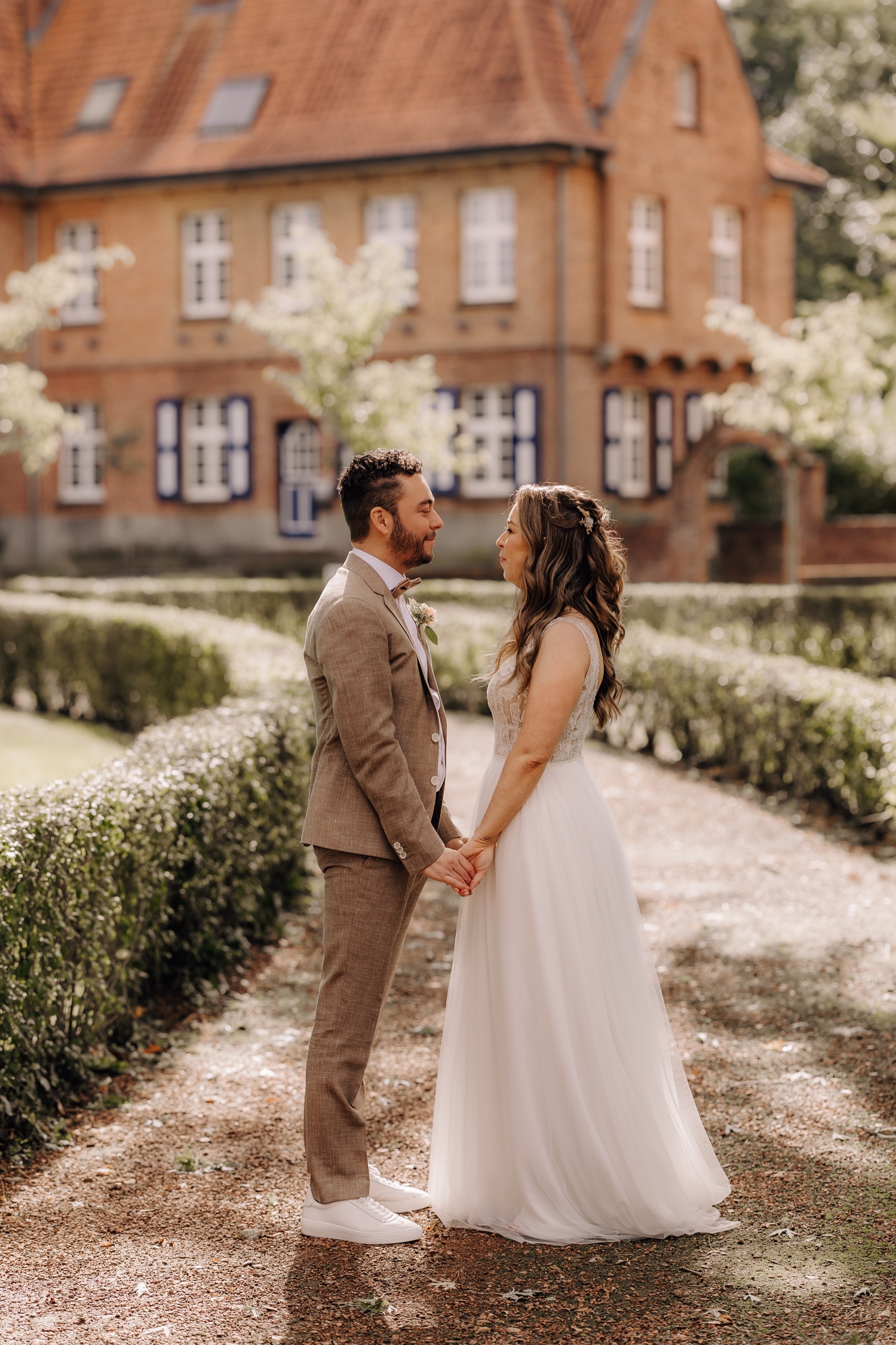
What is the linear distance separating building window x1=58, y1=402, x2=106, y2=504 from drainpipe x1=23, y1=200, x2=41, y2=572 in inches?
19.4

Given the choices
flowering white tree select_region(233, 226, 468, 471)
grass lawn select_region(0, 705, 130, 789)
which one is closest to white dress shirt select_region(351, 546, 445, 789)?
grass lawn select_region(0, 705, 130, 789)

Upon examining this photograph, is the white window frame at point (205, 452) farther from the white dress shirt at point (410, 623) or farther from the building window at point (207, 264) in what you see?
the white dress shirt at point (410, 623)

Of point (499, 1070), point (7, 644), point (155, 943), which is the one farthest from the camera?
point (7, 644)

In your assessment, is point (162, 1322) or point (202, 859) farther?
point (202, 859)

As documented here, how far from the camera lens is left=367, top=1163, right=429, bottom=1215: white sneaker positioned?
440 cm

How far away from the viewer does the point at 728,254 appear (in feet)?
94.7

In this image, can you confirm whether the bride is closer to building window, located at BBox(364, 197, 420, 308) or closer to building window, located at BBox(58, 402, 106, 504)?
building window, located at BBox(364, 197, 420, 308)

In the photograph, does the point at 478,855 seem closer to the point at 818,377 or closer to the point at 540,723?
the point at 540,723

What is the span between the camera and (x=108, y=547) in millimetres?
28984

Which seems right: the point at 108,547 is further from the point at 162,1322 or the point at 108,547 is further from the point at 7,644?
the point at 162,1322

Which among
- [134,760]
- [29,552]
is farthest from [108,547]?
[134,760]

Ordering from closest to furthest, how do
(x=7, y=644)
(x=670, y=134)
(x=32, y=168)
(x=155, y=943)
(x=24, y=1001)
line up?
(x=24, y=1001) < (x=155, y=943) < (x=7, y=644) < (x=670, y=134) < (x=32, y=168)

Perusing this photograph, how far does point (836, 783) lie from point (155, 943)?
5.19m

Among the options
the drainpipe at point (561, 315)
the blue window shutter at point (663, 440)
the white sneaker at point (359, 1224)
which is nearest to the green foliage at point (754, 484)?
the blue window shutter at point (663, 440)
